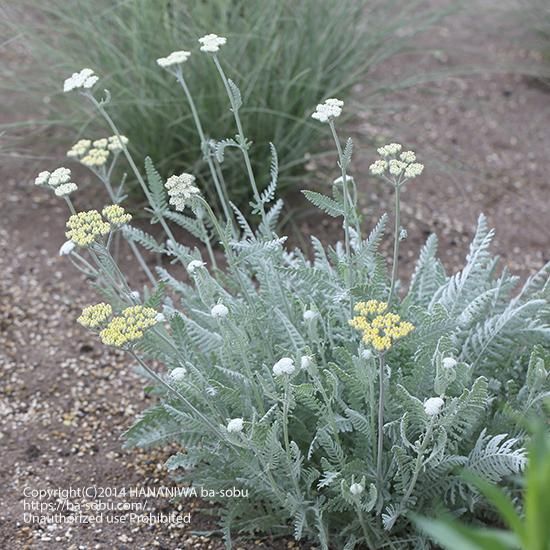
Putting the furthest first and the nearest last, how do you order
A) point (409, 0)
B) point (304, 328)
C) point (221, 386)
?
point (409, 0) < point (304, 328) < point (221, 386)

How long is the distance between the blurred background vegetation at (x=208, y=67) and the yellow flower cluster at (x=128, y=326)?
143 cm

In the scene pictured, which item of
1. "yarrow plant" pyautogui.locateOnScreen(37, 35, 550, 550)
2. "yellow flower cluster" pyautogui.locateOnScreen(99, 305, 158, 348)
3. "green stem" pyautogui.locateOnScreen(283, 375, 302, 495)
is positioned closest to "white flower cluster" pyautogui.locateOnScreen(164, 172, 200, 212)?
"yarrow plant" pyautogui.locateOnScreen(37, 35, 550, 550)

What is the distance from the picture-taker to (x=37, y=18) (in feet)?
14.3

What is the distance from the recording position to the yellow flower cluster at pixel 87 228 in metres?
1.80

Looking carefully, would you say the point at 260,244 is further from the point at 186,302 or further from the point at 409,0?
the point at 409,0

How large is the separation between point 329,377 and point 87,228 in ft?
1.86

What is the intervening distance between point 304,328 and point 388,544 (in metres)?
0.52

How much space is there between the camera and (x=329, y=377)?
1.92 m

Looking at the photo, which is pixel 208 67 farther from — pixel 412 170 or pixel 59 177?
pixel 412 170

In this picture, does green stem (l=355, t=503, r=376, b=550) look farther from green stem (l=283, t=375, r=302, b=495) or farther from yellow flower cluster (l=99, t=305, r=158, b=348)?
yellow flower cluster (l=99, t=305, r=158, b=348)

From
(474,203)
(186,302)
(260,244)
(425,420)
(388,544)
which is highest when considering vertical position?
(260,244)

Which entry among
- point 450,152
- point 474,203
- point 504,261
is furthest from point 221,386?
point 450,152

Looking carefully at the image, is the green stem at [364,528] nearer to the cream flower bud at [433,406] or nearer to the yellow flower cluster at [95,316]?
the cream flower bud at [433,406]

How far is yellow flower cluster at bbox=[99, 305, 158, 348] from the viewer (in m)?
1.68
